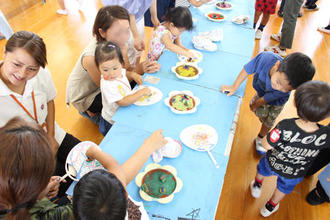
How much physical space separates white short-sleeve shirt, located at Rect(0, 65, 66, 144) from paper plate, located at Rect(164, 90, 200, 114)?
2.80 feet

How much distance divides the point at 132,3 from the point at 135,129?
1583 millimetres

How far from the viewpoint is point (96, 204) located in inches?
26.6

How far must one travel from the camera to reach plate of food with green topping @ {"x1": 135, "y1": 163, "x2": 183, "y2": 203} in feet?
3.58

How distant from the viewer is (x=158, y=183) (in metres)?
1.15

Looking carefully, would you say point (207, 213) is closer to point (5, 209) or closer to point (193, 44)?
point (5, 209)

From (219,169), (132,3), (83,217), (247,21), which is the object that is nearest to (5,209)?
(83,217)

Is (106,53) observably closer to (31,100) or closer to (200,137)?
(31,100)

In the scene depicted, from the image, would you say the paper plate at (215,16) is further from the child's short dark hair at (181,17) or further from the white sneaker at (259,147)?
the white sneaker at (259,147)

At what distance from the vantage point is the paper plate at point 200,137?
1.34m

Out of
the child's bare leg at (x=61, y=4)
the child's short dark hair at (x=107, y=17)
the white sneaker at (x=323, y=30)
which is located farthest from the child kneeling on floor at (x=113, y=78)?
the white sneaker at (x=323, y=30)

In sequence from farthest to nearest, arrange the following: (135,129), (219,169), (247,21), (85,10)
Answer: (85,10)
(247,21)
(135,129)
(219,169)

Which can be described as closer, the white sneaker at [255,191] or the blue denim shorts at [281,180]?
the blue denim shorts at [281,180]

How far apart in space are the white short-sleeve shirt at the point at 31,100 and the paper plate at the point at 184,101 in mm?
853

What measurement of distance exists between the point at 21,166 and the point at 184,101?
1.12 meters
